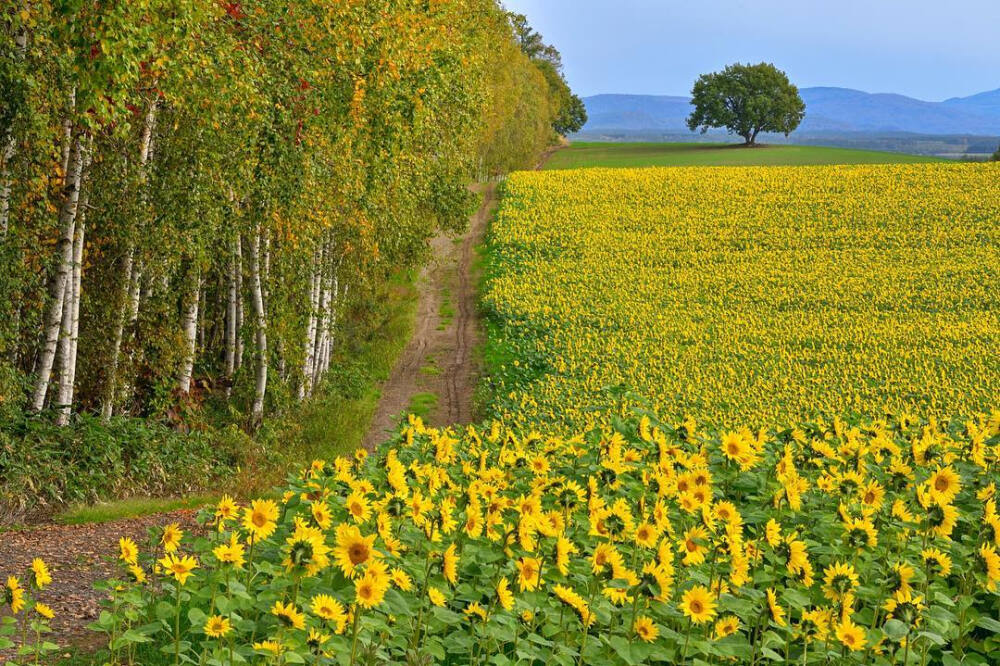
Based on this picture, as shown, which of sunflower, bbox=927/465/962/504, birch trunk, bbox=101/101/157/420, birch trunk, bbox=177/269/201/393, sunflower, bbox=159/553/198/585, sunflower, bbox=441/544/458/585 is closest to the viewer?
sunflower, bbox=159/553/198/585

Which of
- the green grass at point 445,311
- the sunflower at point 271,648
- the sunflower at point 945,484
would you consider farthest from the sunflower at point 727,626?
the green grass at point 445,311

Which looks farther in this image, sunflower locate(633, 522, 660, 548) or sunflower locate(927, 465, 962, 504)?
sunflower locate(927, 465, 962, 504)

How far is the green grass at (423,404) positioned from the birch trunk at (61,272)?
9970 millimetres

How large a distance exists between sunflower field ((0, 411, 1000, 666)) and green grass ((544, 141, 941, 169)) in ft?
220

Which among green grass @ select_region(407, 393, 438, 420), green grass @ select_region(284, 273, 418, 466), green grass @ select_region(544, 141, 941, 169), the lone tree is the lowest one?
green grass @ select_region(407, 393, 438, 420)

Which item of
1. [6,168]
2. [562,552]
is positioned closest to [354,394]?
[6,168]

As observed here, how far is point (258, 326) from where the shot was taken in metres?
16.9

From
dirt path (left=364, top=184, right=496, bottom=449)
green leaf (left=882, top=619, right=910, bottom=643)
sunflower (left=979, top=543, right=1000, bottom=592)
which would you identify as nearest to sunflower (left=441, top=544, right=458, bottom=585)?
green leaf (left=882, top=619, right=910, bottom=643)

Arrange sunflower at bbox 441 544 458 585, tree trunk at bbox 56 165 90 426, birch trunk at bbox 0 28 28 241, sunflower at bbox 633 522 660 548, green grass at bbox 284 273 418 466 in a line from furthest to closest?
green grass at bbox 284 273 418 466 < tree trunk at bbox 56 165 90 426 < birch trunk at bbox 0 28 28 241 < sunflower at bbox 633 522 660 548 < sunflower at bbox 441 544 458 585

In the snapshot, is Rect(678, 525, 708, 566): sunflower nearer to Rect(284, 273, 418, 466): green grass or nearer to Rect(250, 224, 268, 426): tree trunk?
Rect(284, 273, 418, 466): green grass

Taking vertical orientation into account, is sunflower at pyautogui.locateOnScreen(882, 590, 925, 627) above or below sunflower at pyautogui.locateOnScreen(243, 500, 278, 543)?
below

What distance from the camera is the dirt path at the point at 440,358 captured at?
71.1ft

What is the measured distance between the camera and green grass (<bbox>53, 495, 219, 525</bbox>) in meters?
11.2

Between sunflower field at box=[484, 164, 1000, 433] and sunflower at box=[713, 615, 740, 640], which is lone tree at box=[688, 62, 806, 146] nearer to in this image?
sunflower field at box=[484, 164, 1000, 433]
